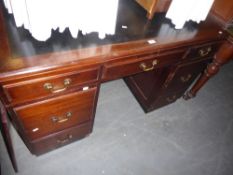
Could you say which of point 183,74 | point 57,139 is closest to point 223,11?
point 183,74

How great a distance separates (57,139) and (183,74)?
98 cm

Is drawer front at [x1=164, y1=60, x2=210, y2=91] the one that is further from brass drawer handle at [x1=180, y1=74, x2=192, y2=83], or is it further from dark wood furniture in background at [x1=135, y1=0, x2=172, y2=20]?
dark wood furniture in background at [x1=135, y1=0, x2=172, y2=20]

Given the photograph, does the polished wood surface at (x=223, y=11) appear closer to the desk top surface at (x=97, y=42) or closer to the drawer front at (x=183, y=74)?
the desk top surface at (x=97, y=42)

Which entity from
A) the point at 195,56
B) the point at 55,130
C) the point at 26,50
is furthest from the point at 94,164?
the point at 195,56

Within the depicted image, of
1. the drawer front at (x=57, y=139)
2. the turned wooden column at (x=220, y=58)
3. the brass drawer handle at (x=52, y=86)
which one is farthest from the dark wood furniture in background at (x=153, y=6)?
the drawer front at (x=57, y=139)

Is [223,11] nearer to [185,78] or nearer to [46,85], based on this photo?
[185,78]

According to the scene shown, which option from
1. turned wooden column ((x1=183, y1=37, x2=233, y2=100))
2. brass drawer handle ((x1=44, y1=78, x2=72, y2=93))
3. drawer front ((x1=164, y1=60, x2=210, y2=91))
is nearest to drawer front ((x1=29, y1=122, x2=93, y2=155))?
brass drawer handle ((x1=44, y1=78, x2=72, y2=93))

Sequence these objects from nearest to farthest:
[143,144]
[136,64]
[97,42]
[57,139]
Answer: [97,42], [136,64], [57,139], [143,144]

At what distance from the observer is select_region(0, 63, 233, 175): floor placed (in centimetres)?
129

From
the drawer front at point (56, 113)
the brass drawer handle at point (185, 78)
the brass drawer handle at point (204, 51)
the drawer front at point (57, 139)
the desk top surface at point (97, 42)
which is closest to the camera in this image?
the desk top surface at point (97, 42)

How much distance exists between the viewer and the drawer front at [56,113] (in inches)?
34.4

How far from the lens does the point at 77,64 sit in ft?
2.52

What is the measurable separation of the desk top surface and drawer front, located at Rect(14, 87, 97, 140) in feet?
0.72

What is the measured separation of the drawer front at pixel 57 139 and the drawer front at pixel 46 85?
40 cm
